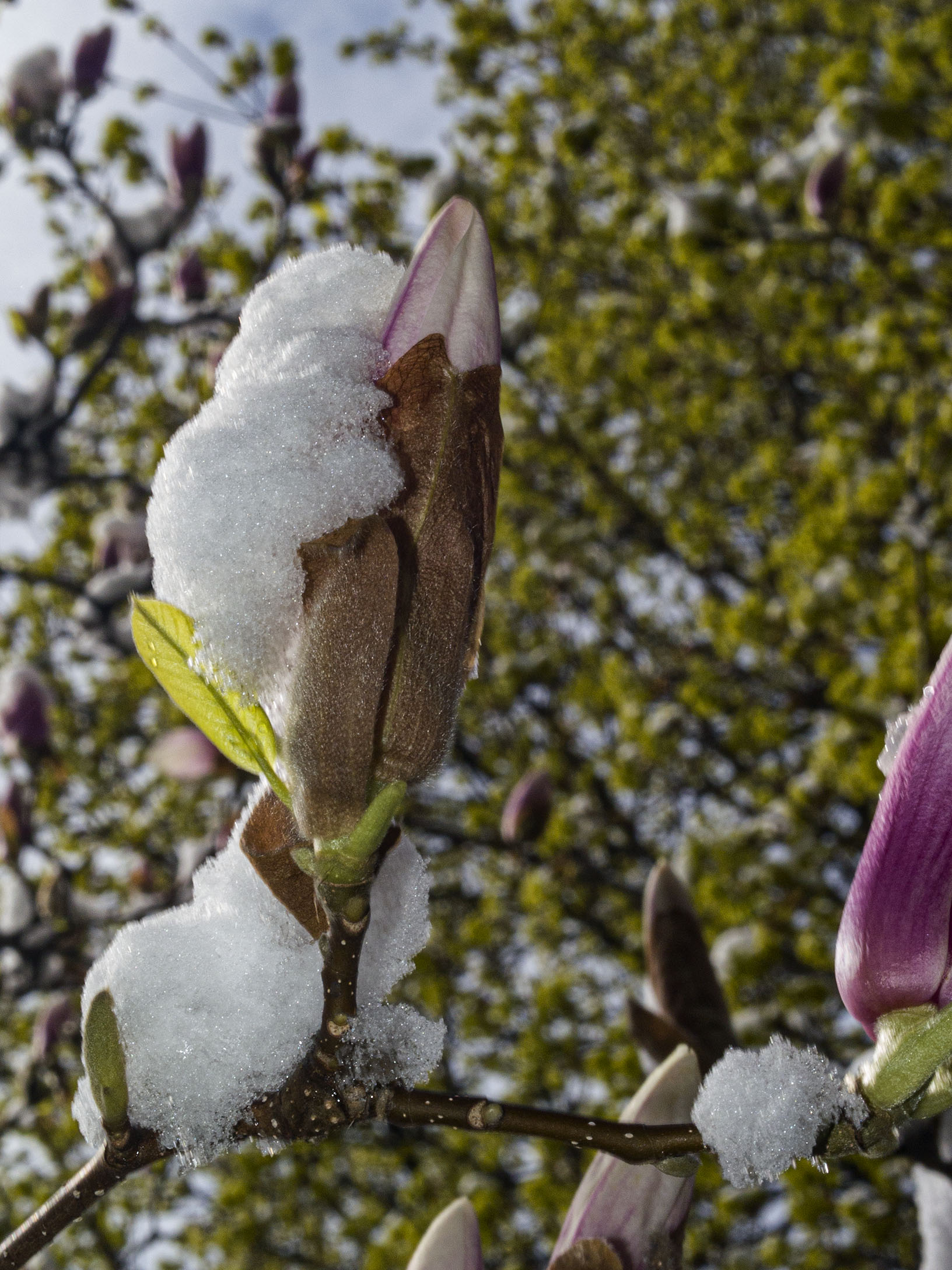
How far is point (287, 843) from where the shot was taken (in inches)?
16.5

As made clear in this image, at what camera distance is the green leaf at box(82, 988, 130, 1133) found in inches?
15.1

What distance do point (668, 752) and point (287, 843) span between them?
2.20 m

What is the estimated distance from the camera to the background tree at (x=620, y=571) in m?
2.05

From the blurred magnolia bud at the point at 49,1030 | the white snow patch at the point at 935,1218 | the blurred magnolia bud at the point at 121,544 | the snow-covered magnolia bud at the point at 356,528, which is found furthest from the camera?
the blurred magnolia bud at the point at 121,544

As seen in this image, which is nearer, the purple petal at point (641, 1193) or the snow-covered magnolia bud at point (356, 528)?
the snow-covered magnolia bud at point (356, 528)

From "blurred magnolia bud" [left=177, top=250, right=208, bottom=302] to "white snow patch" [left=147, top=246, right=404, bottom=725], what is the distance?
1.77 m

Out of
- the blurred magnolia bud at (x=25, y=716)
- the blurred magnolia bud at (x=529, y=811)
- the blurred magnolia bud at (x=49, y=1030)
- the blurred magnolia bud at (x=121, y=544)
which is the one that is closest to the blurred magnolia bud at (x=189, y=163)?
the blurred magnolia bud at (x=121, y=544)

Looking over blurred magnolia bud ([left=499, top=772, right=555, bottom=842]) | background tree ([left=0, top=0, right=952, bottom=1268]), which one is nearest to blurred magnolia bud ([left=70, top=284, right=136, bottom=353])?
background tree ([left=0, top=0, right=952, bottom=1268])

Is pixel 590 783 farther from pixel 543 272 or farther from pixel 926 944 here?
pixel 926 944

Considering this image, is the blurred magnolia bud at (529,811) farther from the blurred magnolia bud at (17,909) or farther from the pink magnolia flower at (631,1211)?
the pink magnolia flower at (631,1211)

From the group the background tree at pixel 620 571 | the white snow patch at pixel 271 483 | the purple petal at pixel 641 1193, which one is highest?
the white snow patch at pixel 271 483

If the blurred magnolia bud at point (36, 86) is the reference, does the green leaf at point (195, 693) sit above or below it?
below

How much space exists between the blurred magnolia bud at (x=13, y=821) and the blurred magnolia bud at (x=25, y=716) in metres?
0.07

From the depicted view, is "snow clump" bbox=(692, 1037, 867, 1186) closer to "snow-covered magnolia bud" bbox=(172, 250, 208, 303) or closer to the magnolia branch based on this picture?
the magnolia branch
